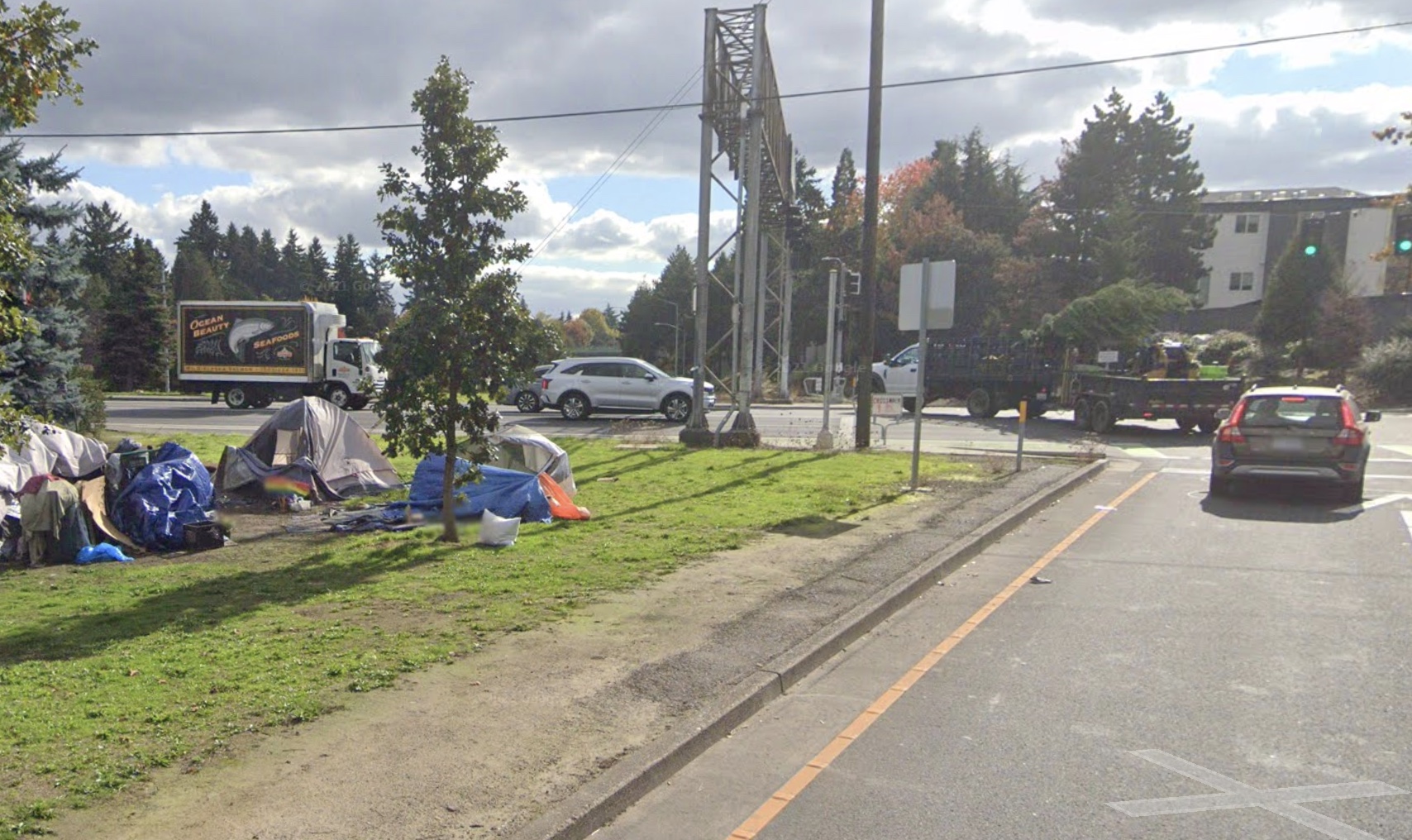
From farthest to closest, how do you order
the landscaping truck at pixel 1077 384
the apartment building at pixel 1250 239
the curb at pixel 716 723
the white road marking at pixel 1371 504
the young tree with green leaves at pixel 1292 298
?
the apartment building at pixel 1250 239 → the young tree with green leaves at pixel 1292 298 → the landscaping truck at pixel 1077 384 → the white road marking at pixel 1371 504 → the curb at pixel 716 723

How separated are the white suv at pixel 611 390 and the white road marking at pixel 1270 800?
76.4 ft

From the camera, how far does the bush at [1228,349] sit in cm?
4212

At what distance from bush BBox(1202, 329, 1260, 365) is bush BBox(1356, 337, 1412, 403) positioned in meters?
5.75

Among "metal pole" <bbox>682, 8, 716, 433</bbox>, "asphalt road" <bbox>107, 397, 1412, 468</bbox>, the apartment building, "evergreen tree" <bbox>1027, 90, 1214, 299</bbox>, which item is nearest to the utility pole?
"asphalt road" <bbox>107, 397, 1412, 468</bbox>

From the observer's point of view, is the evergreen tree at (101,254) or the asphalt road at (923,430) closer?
the asphalt road at (923,430)

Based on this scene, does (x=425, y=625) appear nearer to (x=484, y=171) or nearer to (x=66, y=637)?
(x=66, y=637)

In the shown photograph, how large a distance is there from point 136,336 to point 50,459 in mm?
46618

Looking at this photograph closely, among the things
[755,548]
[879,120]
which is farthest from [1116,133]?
[755,548]

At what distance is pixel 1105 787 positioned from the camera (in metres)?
4.76

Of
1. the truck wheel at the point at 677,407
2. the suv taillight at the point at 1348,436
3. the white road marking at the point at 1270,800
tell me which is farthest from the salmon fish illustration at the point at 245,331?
the white road marking at the point at 1270,800

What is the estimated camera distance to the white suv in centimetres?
2795

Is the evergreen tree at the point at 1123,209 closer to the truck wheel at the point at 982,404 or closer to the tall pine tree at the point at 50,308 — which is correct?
the truck wheel at the point at 982,404

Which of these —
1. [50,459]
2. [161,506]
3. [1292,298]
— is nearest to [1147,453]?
[161,506]

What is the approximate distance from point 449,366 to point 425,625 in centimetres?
319
